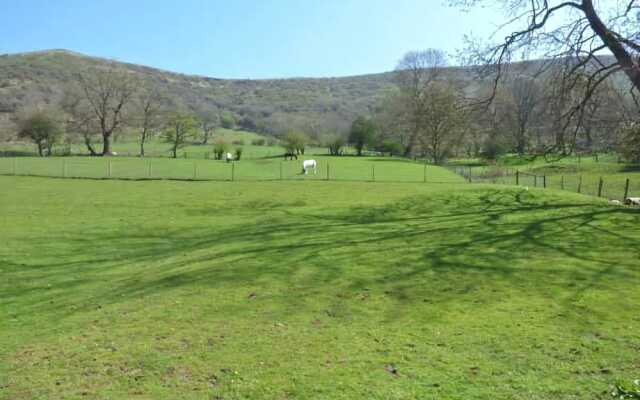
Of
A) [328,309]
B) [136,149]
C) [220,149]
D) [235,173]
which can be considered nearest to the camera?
[328,309]

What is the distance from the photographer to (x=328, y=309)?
6.88 metres

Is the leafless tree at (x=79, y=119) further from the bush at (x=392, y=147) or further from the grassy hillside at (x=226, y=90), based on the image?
the bush at (x=392, y=147)

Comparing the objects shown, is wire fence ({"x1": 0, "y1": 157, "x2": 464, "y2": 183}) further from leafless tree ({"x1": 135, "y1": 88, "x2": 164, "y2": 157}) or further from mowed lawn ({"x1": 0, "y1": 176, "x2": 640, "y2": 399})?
mowed lawn ({"x1": 0, "y1": 176, "x2": 640, "y2": 399})

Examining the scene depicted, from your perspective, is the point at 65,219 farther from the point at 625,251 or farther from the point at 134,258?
the point at 625,251

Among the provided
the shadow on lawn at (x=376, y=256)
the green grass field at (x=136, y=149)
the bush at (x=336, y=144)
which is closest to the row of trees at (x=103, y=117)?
the green grass field at (x=136, y=149)

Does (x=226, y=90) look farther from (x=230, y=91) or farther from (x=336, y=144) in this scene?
(x=336, y=144)

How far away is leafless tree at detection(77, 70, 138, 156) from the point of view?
6719 centimetres

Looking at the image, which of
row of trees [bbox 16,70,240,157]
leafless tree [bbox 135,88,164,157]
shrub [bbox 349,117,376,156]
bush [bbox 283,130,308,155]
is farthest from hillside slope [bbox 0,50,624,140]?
bush [bbox 283,130,308,155]

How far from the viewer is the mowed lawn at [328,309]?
4.64m

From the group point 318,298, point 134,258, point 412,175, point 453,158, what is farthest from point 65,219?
point 453,158

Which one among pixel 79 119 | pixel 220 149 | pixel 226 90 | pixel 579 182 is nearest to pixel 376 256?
pixel 579 182

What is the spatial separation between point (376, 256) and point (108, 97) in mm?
67153

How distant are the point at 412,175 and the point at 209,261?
3388 centimetres

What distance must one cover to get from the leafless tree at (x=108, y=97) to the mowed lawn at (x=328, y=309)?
57.0 meters
